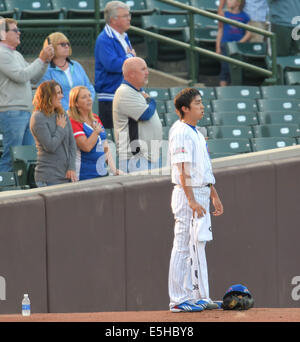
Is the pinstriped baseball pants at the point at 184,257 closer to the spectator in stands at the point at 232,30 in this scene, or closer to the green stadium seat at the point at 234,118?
the green stadium seat at the point at 234,118

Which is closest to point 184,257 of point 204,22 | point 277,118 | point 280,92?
point 277,118

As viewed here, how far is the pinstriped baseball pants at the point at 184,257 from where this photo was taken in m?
6.84

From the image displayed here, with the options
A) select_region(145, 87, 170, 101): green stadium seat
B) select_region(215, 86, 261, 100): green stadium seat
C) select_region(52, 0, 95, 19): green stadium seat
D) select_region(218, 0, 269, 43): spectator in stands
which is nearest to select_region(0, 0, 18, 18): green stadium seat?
select_region(52, 0, 95, 19): green stadium seat

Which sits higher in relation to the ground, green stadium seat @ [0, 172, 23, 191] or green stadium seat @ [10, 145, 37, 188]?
green stadium seat @ [10, 145, 37, 188]

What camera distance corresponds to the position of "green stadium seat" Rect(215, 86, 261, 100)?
1133cm

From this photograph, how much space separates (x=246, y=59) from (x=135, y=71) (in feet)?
14.6

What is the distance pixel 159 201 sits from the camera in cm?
817

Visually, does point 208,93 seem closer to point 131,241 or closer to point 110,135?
point 110,135

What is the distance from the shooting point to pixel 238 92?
37.4ft

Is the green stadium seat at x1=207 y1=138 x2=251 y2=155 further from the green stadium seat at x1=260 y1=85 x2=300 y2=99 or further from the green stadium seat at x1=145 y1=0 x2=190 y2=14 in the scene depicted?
the green stadium seat at x1=145 y1=0 x2=190 y2=14

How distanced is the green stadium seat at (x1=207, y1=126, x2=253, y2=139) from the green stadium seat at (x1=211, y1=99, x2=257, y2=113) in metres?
0.50

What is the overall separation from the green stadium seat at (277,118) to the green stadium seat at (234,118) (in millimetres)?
79

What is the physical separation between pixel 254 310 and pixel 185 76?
601 cm
